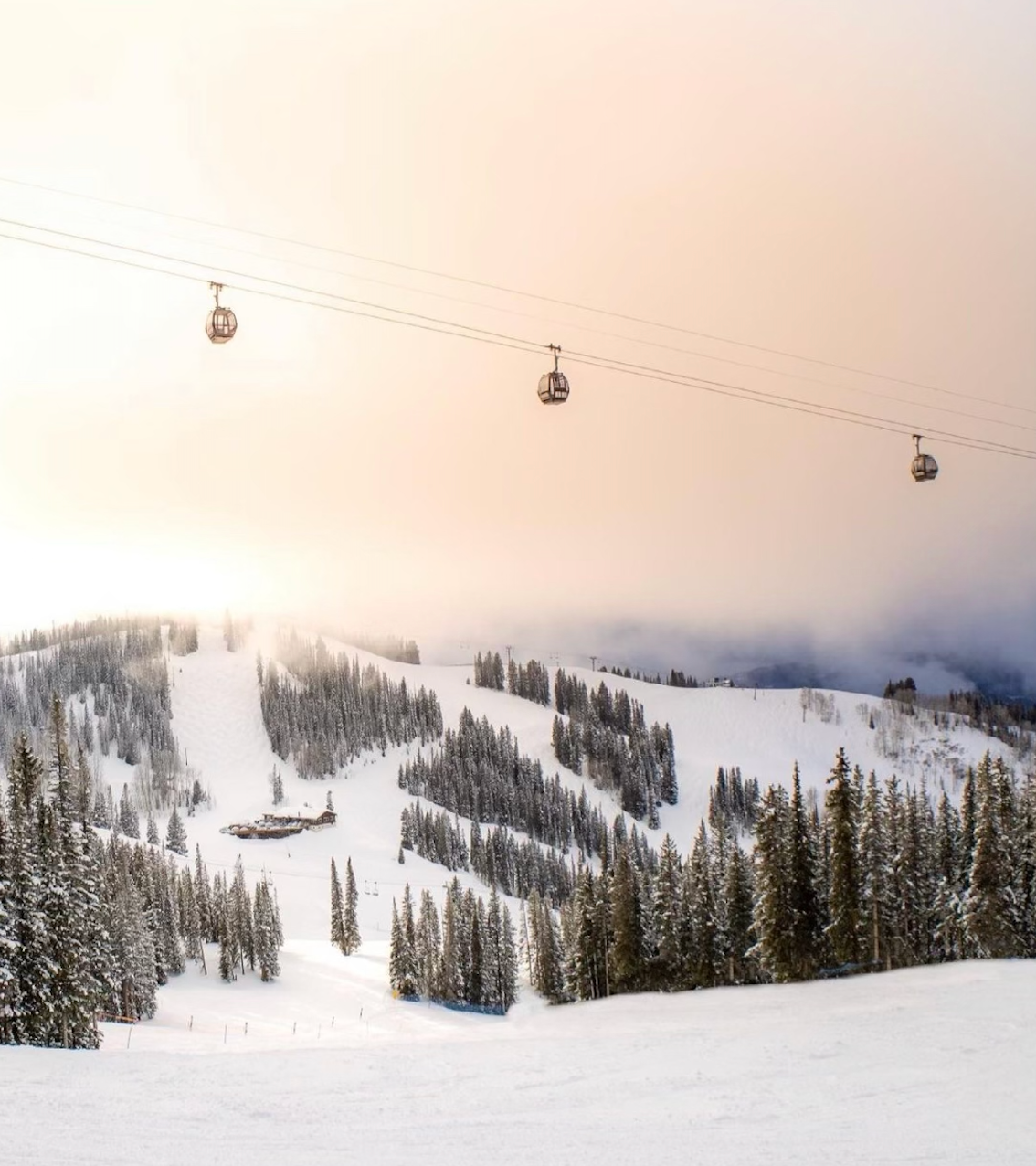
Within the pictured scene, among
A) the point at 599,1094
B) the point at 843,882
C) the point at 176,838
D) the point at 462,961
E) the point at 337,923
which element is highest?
the point at 599,1094

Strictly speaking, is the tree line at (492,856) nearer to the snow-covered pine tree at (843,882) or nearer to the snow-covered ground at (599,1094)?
the snow-covered pine tree at (843,882)

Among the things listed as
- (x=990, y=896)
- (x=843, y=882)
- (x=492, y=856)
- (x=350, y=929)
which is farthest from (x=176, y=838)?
(x=990, y=896)

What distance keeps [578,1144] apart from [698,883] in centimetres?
4067

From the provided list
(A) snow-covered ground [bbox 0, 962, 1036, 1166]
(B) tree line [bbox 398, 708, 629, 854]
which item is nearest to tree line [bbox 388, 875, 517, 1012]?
(A) snow-covered ground [bbox 0, 962, 1036, 1166]

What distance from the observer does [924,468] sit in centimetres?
2302

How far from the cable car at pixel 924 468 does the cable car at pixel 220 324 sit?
17846mm

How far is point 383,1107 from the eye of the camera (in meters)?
16.0

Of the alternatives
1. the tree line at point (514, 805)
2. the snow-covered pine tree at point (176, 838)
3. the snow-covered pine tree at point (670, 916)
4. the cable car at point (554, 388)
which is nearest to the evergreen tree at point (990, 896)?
the snow-covered pine tree at point (670, 916)

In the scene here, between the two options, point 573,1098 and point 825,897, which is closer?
point 573,1098

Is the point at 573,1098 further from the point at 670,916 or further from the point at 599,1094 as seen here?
the point at 670,916

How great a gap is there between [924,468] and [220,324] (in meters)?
18.3

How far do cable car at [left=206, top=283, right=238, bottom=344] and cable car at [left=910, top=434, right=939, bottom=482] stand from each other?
58.5 feet

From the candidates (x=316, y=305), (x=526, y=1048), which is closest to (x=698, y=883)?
(x=526, y=1048)

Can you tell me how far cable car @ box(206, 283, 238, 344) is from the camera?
15.3 meters
